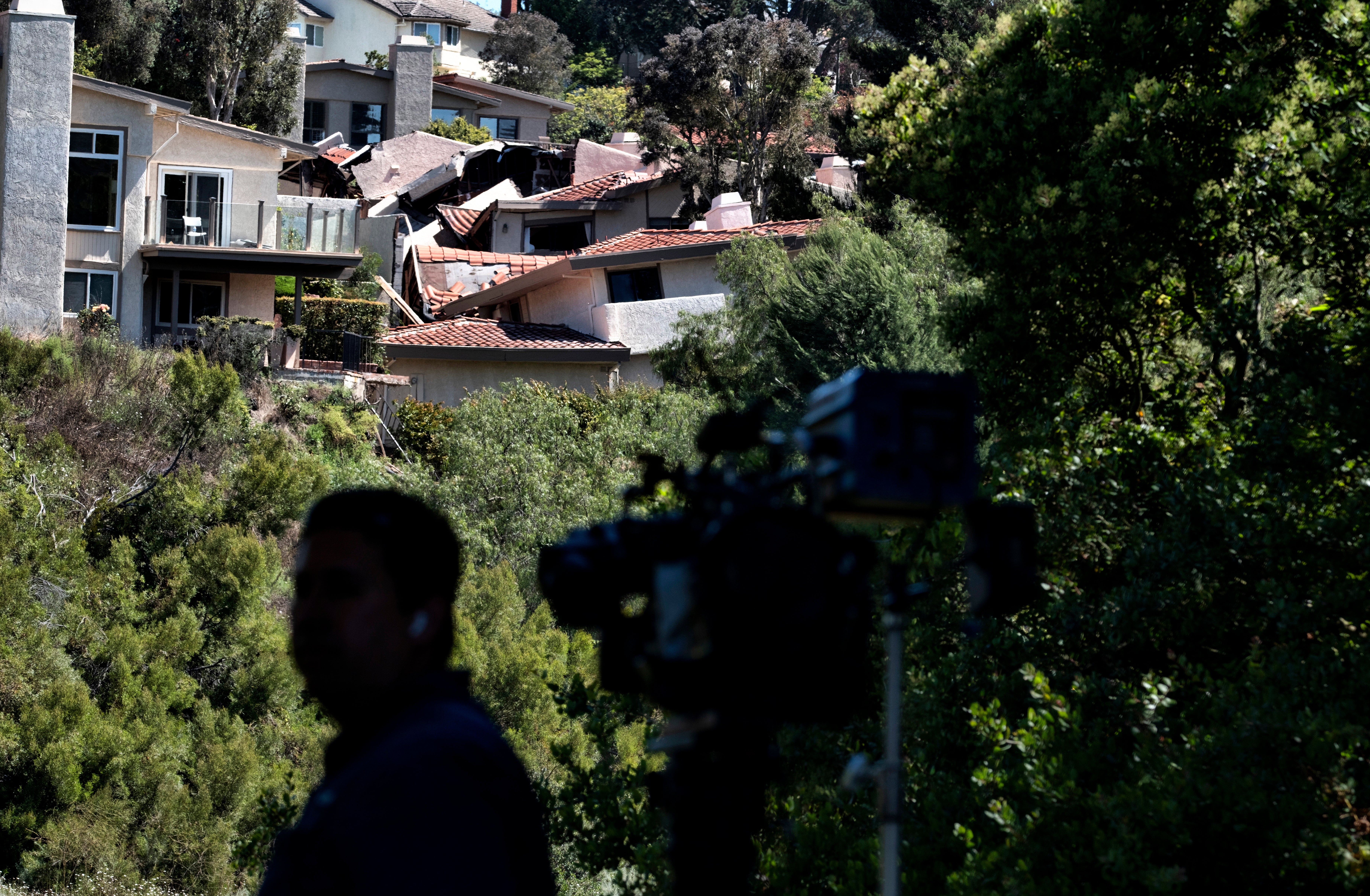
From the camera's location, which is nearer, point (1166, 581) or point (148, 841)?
point (1166, 581)

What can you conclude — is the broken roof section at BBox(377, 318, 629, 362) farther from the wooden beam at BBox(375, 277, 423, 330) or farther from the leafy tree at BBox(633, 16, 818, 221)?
the leafy tree at BBox(633, 16, 818, 221)

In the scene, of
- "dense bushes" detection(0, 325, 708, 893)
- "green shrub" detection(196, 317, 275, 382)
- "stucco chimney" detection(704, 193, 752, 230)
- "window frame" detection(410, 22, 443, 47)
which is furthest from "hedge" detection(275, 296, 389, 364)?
"window frame" detection(410, 22, 443, 47)

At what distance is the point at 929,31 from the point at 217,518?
22679 millimetres

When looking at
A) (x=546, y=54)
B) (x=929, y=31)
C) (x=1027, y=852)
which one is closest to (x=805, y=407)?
(x=1027, y=852)

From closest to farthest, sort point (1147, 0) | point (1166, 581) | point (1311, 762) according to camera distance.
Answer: point (1311, 762) → point (1166, 581) → point (1147, 0)

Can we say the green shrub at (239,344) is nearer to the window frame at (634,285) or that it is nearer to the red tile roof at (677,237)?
the red tile roof at (677,237)

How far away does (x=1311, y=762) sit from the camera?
5082 millimetres

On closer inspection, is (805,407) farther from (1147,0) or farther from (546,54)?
(546,54)

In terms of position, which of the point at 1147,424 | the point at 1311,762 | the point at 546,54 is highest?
the point at 546,54

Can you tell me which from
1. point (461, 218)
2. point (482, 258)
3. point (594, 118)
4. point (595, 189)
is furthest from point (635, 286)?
point (594, 118)

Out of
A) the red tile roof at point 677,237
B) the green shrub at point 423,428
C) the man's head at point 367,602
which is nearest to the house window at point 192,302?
the green shrub at point 423,428

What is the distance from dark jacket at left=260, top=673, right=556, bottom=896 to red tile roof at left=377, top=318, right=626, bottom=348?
2604 centimetres

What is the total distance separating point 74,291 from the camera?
26703 millimetres

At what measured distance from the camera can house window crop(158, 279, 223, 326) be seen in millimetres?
27656
